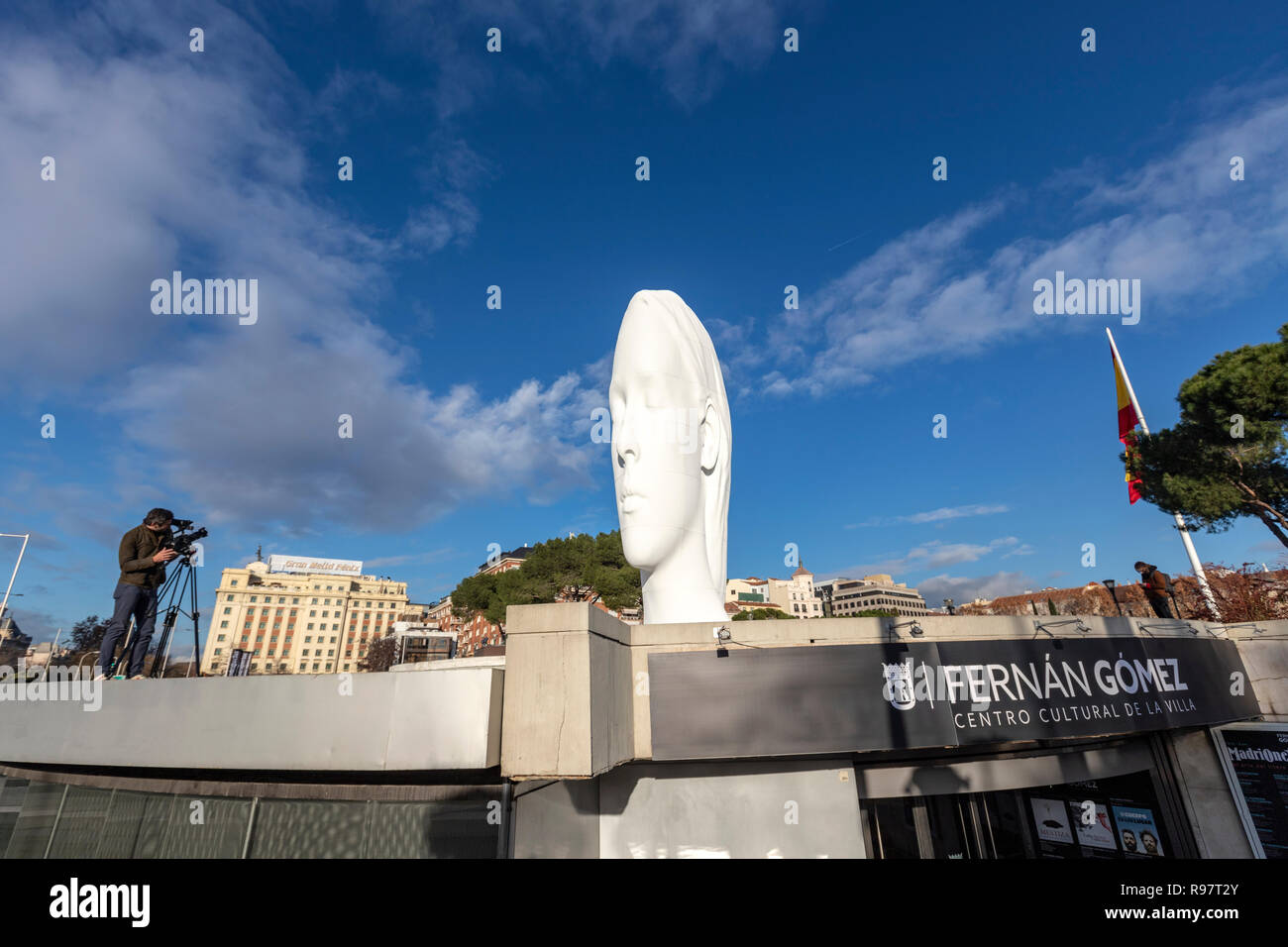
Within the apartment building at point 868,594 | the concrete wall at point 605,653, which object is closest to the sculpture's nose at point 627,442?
the concrete wall at point 605,653

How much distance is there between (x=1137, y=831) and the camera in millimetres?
9914

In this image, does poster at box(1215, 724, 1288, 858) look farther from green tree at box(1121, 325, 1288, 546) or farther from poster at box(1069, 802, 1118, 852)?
Result: green tree at box(1121, 325, 1288, 546)

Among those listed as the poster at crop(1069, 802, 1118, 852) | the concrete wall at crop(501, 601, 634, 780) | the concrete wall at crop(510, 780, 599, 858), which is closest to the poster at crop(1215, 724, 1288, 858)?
the poster at crop(1069, 802, 1118, 852)

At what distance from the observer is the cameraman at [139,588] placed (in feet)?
21.4

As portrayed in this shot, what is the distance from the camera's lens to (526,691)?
523 centimetres

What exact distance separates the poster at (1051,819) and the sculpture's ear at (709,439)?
31.5 feet

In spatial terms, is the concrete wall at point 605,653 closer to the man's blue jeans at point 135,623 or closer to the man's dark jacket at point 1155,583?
the man's dark jacket at point 1155,583

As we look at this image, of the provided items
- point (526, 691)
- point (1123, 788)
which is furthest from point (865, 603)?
point (526, 691)

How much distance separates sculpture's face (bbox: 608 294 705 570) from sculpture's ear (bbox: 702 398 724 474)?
343mm

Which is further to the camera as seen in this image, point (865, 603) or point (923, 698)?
point (865, 603)

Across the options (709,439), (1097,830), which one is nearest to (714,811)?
(709,439)

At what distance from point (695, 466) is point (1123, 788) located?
32.2 ft
